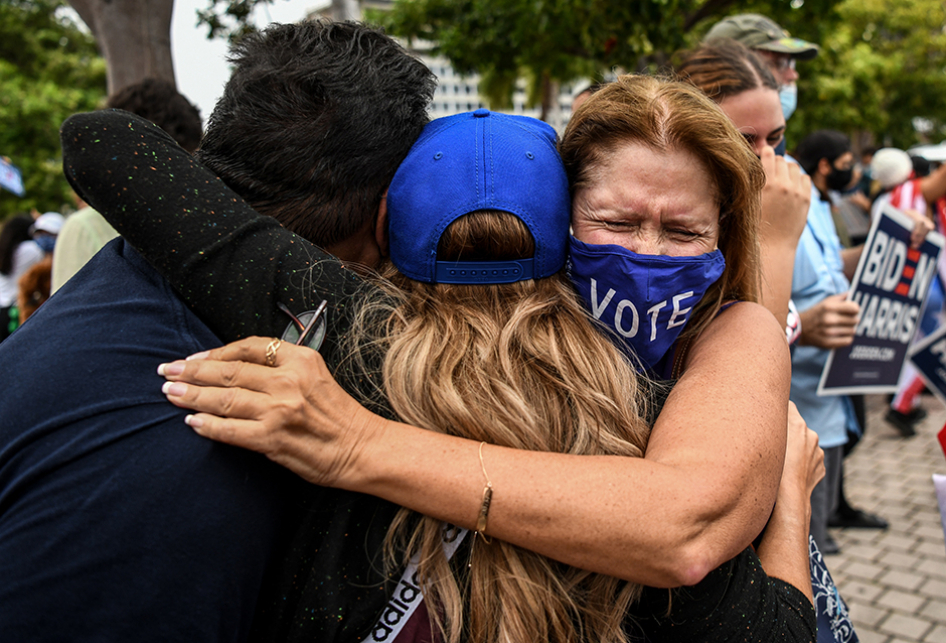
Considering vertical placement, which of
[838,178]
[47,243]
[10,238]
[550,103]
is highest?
[838,178]

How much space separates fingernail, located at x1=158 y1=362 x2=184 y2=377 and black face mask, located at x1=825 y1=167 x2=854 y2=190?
5.82 meters

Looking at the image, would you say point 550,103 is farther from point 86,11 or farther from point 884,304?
point 884,304

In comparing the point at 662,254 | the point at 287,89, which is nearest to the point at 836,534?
the point at 662,254

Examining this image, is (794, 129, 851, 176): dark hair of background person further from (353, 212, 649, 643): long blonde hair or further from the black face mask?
(353, 212, 649, 643): long blonde hair

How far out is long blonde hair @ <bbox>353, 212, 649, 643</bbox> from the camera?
1.23 m

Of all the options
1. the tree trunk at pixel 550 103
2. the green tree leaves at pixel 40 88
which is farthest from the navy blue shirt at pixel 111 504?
the green tree leaves at pixel 40 88

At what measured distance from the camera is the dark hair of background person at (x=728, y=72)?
258 centimetres

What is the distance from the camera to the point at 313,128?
1.40m

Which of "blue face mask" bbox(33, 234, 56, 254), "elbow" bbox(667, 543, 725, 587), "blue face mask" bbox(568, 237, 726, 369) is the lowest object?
"blue face mask" bbox(33, 234, 56, 254)

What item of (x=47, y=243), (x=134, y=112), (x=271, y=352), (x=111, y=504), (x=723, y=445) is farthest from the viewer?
(x=47, y=243)

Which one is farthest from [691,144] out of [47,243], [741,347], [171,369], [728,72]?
[47,243]

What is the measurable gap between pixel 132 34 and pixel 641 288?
391 centimetres

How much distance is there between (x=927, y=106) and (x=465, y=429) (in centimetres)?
3061

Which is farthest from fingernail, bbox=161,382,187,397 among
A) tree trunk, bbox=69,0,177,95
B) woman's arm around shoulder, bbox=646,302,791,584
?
tree trunk, bbox=69,0,177,95
